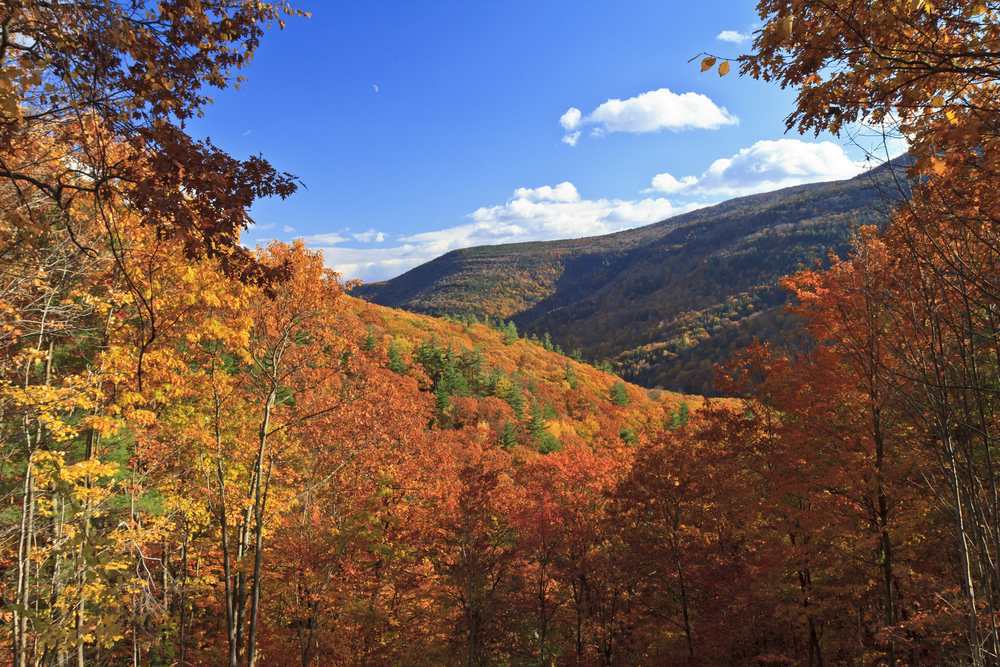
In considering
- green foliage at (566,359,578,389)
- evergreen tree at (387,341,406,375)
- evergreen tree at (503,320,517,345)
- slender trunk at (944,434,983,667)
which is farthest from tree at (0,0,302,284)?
evergreen tree at (503,320,517,345)

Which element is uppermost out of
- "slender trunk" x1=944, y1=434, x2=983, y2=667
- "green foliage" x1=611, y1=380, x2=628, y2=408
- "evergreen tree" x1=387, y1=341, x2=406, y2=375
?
"evergreen tree" x1=387, y1=341, x2=406, y2=375

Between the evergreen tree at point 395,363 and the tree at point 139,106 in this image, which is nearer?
the tree at point 139,106

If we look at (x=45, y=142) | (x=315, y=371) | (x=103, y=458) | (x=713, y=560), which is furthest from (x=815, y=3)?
(x=103, y=458)

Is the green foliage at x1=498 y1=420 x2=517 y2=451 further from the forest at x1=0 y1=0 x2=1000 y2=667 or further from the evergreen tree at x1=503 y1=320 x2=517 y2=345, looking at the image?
the evergreen tree at x1=503 y1=320 x2=517 y2=345

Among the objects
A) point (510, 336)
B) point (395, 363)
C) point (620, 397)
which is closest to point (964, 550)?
point (395, 363)

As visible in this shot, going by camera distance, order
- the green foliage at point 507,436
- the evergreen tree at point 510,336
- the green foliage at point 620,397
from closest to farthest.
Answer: the green foliage at point 507,436 → the green foliage at point 620,397 → the evergreen tree at point 510,336

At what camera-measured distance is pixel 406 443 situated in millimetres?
13367

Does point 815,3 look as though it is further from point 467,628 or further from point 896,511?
point 467,628

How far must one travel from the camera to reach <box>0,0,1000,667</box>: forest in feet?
9.96

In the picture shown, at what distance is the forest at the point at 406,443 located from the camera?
304 cm

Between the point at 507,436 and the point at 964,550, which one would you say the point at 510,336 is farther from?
the point at 964,550

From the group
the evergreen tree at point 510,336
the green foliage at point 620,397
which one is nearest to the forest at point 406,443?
the green foliage at point 620,397

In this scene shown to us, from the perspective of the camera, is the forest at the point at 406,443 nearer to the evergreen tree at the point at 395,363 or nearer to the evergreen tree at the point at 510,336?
the evergreen tree at the point at 395,363

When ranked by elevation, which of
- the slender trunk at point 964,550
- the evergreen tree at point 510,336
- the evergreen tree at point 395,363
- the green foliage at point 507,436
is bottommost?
the green foliage at point 507,436
